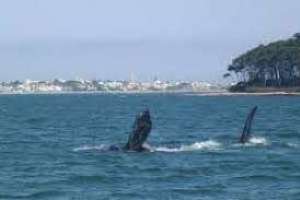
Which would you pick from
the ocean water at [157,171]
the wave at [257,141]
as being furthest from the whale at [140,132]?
the wave at [257,141]

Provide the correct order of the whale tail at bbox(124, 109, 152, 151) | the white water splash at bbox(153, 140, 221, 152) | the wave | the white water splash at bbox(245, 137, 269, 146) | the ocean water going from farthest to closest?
1. the wave
2. the white water splash at bbox(245, 137, 269, 146)
3. the white water splash at bbox(153, 140, 221, 152)
4. the whale tail at bbox(124, 109, 152, 151)
5. the ocean water

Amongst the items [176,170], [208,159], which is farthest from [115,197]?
[208,159]

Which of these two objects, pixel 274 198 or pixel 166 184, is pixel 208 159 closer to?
pixel 166 184

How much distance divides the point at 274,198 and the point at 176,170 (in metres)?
7.78

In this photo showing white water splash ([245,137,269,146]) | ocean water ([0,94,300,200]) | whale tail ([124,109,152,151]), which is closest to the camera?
ocean water ([0,94,300,200])

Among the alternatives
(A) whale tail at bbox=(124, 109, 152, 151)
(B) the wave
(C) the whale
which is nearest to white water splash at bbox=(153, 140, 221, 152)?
(B) the wave

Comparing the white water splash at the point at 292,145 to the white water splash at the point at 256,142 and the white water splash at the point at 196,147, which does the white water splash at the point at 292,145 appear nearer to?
the white water splash at the point at 256,142

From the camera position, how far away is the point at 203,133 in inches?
2461

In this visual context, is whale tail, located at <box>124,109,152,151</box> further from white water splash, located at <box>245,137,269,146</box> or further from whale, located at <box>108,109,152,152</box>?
white water splash, located at <box>245,137,269,146</box>

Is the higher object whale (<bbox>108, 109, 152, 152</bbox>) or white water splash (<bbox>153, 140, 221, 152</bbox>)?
whale (<bbox>108, 109, 152, 152</bbox>)

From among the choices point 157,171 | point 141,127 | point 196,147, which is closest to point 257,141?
point 196,147

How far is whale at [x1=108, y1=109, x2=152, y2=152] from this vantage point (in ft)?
125

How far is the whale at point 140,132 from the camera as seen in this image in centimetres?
3809

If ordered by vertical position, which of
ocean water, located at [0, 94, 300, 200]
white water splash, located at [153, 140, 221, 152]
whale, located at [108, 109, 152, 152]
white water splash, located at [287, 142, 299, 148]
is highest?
whale, located at [108, 109, 152, 152]
